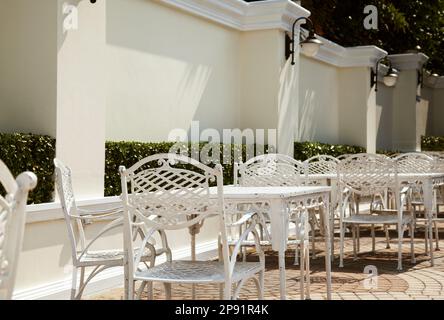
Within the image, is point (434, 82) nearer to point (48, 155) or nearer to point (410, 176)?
point (410, 176)

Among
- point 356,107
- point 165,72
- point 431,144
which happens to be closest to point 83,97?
point 165,72

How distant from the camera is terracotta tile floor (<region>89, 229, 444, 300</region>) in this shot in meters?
4.86

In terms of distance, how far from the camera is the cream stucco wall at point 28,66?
498 cm

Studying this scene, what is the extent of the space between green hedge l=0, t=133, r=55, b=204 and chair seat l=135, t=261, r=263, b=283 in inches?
64.7

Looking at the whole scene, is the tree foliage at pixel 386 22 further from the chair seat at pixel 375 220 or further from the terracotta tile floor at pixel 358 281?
the chair seat at pixel 375 220

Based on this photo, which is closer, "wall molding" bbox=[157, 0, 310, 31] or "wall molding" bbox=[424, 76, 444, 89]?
"wall molding" bbox=[157, 0, 310, 31]

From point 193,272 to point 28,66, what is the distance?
8.62ft

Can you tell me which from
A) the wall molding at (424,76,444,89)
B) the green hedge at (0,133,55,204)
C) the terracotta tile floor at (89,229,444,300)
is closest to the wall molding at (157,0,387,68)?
the terracotta tile floor at (89,229,444,300)

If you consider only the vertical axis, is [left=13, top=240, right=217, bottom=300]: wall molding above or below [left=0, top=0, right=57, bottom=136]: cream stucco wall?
below

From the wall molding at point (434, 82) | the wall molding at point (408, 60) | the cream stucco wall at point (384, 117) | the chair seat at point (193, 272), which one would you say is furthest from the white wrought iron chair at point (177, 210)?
the wall molding at point (434, 82)

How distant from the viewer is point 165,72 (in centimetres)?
719

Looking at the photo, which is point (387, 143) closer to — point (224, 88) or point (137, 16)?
point (224, 88)

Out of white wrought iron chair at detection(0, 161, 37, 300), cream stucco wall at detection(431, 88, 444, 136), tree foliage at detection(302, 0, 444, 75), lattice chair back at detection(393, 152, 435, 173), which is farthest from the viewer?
cream stucco wall at detection(431, 88, 444, 136)

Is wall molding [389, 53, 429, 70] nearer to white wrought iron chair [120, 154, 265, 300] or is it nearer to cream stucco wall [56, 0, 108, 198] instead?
cream stucco wall [56, 0, 108, 198]
